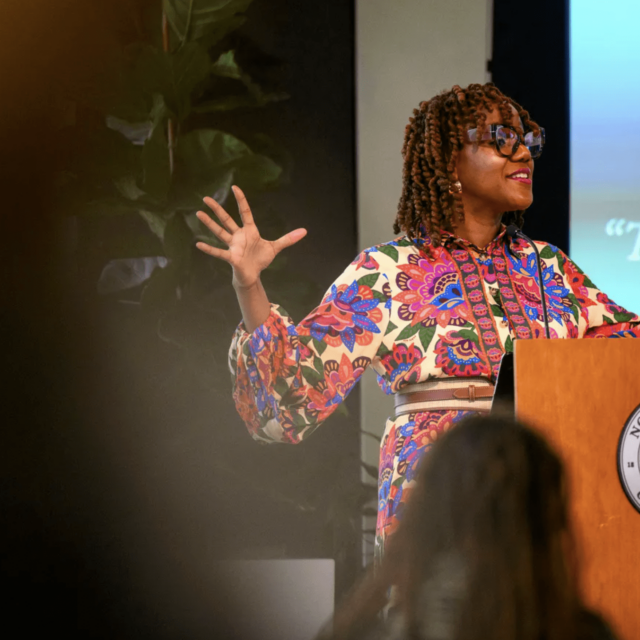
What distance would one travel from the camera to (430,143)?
75.4 inches

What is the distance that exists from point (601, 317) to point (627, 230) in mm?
1144

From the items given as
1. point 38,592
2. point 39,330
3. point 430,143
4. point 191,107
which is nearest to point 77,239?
point 39,330

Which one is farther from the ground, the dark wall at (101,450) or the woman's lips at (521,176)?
the woman's lips at (521,176)

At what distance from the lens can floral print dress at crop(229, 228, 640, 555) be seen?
1.70 metres

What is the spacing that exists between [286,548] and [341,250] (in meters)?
0.99

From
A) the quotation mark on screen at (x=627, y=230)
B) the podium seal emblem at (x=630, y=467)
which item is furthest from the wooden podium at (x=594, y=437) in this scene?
the quotation mark on screen at (x=627, y=230)

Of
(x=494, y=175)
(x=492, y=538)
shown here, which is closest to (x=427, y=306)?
(x=494, y=175)

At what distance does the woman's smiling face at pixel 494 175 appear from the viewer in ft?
6.07

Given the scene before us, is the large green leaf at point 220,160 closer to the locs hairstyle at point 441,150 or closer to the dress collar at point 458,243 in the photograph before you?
the locs hairstyle at point 441,150

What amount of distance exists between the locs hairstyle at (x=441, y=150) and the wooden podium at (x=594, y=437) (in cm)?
63

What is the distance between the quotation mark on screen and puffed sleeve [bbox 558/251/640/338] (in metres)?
1.05

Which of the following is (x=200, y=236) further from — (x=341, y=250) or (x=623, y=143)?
(x=623, y=143)

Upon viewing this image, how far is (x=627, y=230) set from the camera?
2914 millimetres

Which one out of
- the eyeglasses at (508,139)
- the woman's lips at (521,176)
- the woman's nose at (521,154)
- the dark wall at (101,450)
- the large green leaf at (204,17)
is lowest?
the dark wall at (101,450)
